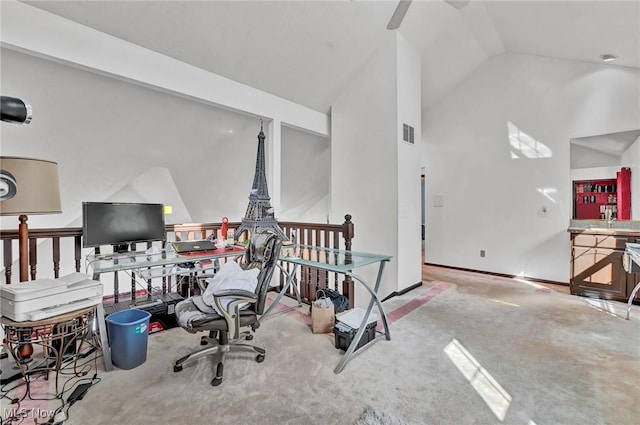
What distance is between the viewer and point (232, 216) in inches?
220

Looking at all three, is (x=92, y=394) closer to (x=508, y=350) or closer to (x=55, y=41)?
(x=55, y=41)

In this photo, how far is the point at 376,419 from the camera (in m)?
1.65

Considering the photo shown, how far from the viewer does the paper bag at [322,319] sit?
274 centimetres

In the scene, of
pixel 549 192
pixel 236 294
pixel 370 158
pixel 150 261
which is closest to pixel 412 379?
pixel 236 294

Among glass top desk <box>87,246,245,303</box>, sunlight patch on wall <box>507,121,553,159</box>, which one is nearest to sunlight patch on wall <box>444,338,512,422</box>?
glass top desk <box>87,246,245,303</box>

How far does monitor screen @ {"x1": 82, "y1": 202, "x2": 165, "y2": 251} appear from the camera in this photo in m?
2.43

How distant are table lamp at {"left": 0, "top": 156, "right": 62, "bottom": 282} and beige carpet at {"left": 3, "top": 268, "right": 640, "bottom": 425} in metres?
1.19

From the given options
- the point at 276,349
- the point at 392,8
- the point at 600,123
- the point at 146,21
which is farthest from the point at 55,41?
the point at 600,123

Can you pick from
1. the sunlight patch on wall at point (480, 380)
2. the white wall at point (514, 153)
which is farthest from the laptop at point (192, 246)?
the white wall at point (514, 153)

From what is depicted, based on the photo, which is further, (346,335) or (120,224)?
(120,224)

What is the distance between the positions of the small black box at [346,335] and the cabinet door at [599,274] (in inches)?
129

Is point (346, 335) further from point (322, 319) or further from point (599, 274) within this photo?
point (599, 274)

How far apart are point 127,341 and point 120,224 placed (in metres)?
1.04

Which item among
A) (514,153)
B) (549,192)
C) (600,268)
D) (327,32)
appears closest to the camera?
(327,32)
